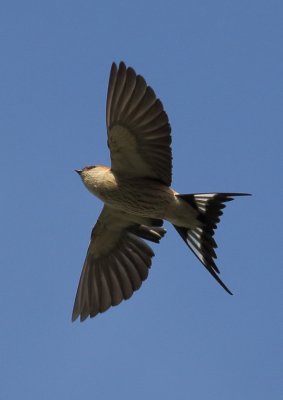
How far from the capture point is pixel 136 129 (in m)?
7.30

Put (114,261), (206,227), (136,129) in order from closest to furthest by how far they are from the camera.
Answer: (136,129), (206,227), (114,261)

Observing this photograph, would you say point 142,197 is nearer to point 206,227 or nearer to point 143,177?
point 143,177

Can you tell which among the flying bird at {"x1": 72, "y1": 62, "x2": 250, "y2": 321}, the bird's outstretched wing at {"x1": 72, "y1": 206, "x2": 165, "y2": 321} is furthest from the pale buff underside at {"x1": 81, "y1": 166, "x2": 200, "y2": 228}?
the bird's outstretched wing at {"x1": 72, "y1": 206, "x2": 165, "y2": 321}

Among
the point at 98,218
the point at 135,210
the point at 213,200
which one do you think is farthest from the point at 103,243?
the point at 213,200

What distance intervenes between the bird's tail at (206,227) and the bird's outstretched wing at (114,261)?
2.96 feet

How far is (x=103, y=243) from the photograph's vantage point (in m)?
8.66

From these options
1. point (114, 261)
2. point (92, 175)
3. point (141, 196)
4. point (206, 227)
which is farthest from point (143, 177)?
point (114, 261)

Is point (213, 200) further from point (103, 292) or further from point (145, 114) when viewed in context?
point (103, 292)

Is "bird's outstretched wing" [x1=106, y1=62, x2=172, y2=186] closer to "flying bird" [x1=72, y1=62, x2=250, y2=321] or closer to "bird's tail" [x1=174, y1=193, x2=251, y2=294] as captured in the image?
"flying bird" [x1=72, y1=62, x2=250, y2=321]

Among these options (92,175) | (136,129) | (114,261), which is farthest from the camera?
(114,261)

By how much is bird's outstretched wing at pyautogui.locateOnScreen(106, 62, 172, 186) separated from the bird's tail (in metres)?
0.31

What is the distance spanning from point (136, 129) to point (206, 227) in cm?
94

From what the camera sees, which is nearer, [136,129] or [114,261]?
[136,129]

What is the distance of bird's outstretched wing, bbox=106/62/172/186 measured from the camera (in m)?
7.06
